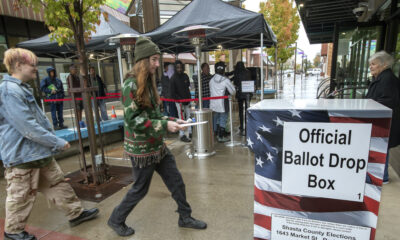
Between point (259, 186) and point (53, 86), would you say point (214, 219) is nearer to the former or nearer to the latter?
point (259, 186)

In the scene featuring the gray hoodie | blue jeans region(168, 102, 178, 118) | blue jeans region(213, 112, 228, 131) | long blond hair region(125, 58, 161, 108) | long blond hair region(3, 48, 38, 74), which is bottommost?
blue jeans region(213, 112, 228, 131)

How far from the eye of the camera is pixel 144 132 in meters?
2.16

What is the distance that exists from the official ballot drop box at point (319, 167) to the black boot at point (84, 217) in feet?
6.74

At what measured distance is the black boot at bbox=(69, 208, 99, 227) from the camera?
284 cm

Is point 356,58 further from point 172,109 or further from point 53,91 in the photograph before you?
point 53,91

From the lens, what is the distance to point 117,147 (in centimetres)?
627

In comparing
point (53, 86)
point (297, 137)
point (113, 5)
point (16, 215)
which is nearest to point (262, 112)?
point (297, 137)

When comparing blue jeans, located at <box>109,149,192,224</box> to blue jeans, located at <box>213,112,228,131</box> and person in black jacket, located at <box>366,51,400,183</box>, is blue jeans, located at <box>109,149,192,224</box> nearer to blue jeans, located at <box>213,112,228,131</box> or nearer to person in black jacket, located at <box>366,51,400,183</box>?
person in black jacket, located at <box>366,51,400,183</box>


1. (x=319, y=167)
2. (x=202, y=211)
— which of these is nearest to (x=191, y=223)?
(x=202, y=211)

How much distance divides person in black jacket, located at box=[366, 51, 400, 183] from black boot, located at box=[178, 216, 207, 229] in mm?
2617

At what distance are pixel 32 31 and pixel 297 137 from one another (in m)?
12.8

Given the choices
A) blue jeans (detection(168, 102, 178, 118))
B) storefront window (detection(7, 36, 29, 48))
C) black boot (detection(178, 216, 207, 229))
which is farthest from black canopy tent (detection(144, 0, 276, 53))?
storefront window (detection(7, 36, 29, 48))

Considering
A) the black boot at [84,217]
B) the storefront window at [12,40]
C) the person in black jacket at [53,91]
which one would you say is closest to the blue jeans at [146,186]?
the black boot at [84,217]

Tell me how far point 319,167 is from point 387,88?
2.12 metres
